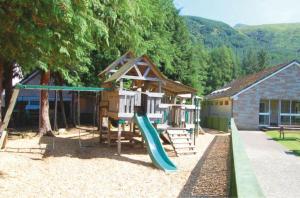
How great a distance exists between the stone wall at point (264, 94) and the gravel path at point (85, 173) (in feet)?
65.7

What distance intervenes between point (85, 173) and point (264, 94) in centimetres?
2721

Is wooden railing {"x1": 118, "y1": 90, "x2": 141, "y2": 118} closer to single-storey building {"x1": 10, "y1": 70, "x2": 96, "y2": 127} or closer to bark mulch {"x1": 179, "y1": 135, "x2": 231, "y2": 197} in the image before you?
bark mulch {"x1": 179, "y1": 135, "x2": 231, "y2": 197}

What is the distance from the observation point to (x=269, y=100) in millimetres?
36875

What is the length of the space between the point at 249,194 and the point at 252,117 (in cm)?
3407

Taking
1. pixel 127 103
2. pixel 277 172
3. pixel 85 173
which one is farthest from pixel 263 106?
pixel 85 173

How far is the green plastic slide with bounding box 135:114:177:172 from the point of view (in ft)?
43.4

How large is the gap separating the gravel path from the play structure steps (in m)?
0.47

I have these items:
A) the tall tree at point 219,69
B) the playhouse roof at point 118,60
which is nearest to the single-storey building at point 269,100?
the playhouse roof at point 118,60

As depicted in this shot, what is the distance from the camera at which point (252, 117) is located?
36062mm

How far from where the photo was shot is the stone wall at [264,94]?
36000 mm

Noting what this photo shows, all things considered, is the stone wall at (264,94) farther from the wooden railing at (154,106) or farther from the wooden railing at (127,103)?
the wooden railing at (127,103)

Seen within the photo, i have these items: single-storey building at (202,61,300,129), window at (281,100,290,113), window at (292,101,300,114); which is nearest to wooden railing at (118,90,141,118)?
single-storey building at (202,61,300,129)

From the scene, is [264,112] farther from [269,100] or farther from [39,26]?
[39,26]

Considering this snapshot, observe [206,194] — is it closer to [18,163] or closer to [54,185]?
[54,185]
